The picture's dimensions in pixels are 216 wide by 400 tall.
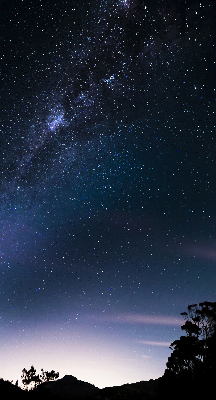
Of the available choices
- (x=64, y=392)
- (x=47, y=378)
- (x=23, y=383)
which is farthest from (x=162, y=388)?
(x=64, y=392)

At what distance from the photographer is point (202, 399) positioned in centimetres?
2288

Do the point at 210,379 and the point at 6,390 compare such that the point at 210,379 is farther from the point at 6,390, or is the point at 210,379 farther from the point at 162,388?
the point at 6,390

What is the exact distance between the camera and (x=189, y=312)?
113 feet

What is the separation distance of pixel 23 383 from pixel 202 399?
40967 mm

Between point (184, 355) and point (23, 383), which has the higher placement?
point (184, 355)

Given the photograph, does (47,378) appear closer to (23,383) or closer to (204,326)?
(23,383)

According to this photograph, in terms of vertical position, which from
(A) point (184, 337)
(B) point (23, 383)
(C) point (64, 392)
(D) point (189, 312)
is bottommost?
(C) point (64, 392)

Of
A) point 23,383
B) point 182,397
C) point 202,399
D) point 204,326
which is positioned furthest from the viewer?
point 23,383

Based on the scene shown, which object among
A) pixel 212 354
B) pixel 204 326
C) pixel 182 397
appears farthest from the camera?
pixel 204 326

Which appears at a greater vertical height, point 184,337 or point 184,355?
point 184,337

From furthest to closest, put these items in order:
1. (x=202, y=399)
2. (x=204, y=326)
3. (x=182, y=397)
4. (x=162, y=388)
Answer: (x=162, y=388) → (x=204, y=326) → (x=182, y=397) → (x=202, y=399)

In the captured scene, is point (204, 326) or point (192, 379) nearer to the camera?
point (192, 379)

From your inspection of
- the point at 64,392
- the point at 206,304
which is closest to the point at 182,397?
the point at 206,304

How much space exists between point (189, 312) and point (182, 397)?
1042cm
